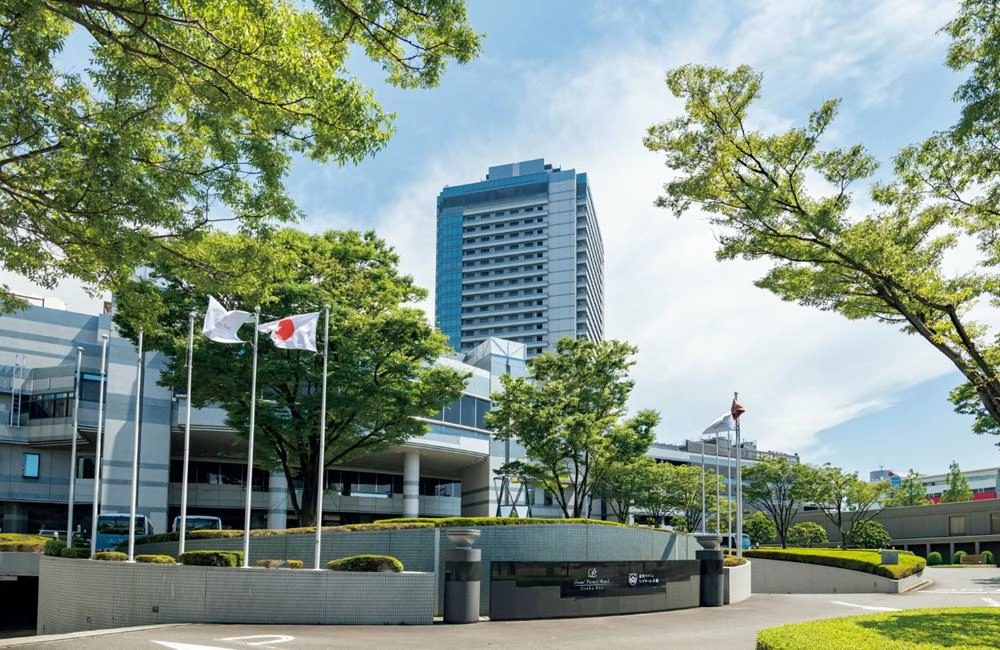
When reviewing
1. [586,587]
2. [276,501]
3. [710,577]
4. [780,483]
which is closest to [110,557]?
[586,587]

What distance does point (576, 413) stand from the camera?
36.2m

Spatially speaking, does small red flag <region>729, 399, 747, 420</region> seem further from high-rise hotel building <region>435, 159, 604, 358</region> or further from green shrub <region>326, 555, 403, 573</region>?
high-rise hotel building <region>435, 159, 604, 358</region>

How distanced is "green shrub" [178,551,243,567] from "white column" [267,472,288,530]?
2857 cm

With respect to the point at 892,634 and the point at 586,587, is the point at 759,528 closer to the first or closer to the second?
the point at 586,587

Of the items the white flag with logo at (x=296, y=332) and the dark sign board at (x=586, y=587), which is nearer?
the white flag with logo at (x=296, y=332)

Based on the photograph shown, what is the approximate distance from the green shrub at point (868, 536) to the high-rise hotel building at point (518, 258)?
79380 mm

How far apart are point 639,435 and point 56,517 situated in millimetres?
32750

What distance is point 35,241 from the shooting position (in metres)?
14.5

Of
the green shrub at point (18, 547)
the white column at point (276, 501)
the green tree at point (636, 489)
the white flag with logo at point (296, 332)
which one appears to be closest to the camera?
the white flag with logo at point (296, 332)

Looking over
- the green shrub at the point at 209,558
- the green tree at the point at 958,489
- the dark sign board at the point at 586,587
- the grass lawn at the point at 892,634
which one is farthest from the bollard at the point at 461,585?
the green tree at the point at 958,489

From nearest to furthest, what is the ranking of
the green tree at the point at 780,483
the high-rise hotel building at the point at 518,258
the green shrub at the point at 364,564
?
the green shrub at the point at 364,564
the green tree at the point at 780,483
the high-rise hotel building at the point at 518,258

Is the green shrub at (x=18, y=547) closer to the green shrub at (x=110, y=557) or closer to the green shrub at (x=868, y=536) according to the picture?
the green shrub at (x=110, y=557)

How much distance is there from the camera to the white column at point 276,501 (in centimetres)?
4694

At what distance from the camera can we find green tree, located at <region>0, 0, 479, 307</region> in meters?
10.8
